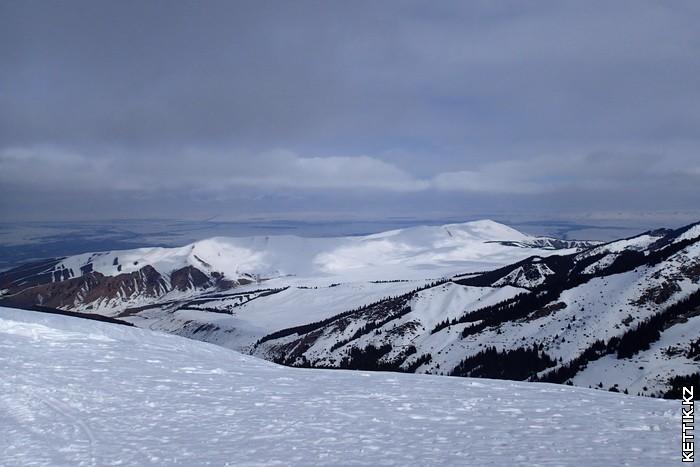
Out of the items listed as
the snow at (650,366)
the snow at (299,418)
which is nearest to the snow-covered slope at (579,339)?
the snow at (650,366)

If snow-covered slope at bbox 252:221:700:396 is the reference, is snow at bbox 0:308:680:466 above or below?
above

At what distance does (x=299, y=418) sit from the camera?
45.4 feet

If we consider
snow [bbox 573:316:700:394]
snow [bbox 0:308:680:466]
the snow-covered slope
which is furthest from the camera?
the snow-covered slope

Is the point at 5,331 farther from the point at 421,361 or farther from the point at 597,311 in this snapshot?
the point at 597,311

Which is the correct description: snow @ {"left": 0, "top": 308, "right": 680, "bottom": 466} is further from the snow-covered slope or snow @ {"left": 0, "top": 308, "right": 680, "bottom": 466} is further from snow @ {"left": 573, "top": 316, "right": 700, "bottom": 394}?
snow @ {"left": 573, "top": 316, "right": 700, "bottom": 394}

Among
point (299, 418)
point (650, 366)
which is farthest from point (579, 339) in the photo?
point (299, 418)

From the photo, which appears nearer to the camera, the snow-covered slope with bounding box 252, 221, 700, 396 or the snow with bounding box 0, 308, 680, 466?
the snow with bounding box 0, 308, 680, 466

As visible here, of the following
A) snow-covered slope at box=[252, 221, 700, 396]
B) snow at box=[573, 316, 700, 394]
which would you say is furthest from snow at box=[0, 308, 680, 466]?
snow at box=[573, 316, 700, 394]

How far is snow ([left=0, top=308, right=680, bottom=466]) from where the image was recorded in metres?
10.9

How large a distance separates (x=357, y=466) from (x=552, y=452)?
4682 mm

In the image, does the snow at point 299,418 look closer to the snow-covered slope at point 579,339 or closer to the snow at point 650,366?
the snow-covered slope at point 579,339

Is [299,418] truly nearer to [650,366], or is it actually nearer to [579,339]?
[650,366]

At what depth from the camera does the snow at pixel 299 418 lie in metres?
10.9

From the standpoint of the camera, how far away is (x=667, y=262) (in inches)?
6417
